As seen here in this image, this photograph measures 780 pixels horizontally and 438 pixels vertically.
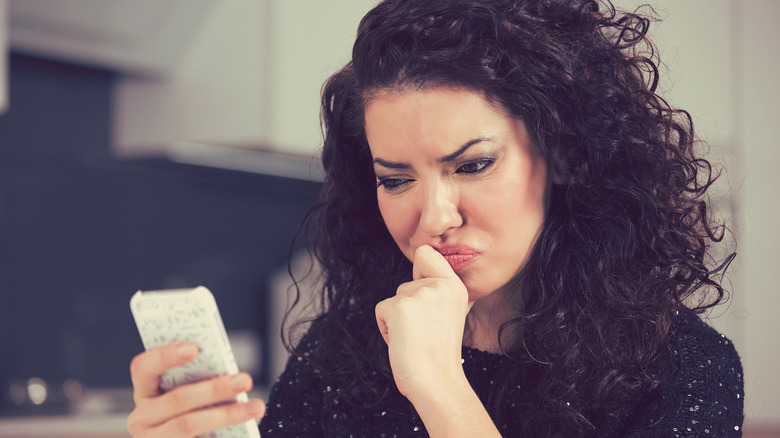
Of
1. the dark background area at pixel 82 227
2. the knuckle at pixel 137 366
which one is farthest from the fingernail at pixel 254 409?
the dark background area at pixel 82 227

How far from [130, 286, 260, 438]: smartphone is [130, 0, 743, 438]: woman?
0.9 inches

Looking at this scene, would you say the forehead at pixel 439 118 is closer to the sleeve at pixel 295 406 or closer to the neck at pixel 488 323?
the neck at pixel 488 323

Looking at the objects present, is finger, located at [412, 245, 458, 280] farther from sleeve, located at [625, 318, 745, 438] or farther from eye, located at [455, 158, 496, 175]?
sleeve, located at [625, 318, 745, 438]

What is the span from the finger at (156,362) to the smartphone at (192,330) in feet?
0.05

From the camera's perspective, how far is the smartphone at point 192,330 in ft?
2.47

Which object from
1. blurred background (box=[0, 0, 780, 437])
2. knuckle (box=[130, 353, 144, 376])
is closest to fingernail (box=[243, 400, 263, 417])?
knuckle (box=[130, 353, 144, 376])

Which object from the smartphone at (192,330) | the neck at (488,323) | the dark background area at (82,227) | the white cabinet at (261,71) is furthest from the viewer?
the dark background area at (82,227)

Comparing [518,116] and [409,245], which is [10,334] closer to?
[409,245]

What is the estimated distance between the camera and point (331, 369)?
1.09 metres

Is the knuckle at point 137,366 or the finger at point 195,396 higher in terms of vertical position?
the knuckle at point 137,366

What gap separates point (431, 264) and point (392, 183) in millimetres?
126

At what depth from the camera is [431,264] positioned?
2.91 feet

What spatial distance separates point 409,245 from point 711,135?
1.45 metres

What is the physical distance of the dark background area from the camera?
2.08 meters
